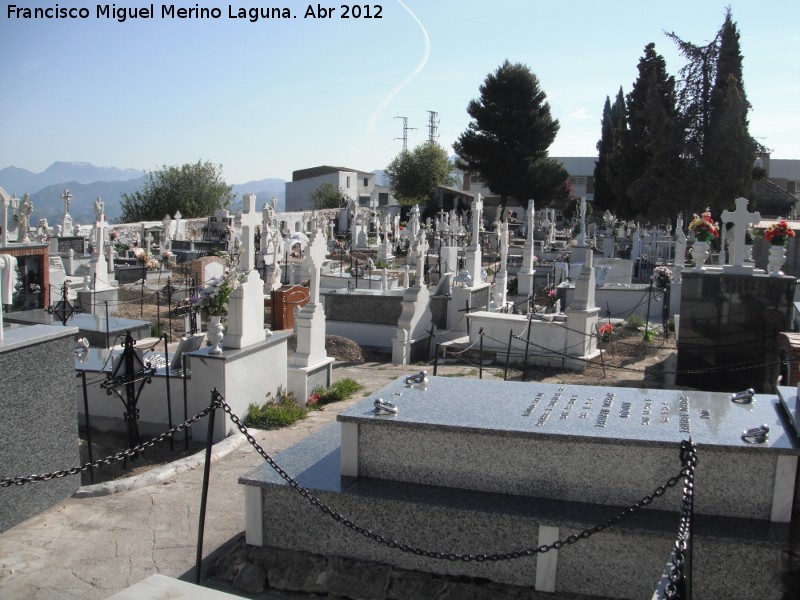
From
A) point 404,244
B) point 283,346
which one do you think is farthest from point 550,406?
point 404,244

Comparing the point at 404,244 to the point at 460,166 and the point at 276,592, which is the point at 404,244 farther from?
the point at 276,592

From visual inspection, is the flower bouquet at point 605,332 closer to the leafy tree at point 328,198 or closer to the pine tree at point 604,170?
the pine tree at point 604,170

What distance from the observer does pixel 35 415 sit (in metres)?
5.55

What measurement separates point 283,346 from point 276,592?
5025mm

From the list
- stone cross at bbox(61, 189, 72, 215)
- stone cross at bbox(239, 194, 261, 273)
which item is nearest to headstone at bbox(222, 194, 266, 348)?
stone cross at bbox(239, 194, 261, 273)

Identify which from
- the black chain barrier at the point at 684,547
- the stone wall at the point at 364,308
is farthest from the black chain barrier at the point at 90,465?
the stone wall at the point at 364,308

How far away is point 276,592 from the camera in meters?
4.61

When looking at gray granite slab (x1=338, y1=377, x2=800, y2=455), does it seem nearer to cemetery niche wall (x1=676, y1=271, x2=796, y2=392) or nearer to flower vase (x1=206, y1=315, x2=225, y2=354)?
flower vase (x1=206, y1=315, x2=225, y2=354)

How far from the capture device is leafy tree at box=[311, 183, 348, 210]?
61.0 m

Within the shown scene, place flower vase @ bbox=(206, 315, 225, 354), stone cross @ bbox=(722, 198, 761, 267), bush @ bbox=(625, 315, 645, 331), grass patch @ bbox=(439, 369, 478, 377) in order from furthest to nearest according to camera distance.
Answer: bush @ bbox=(625, 315, 645, 331) → grass patch @ bbox=(439, 369, 478, 377) → stone cross @ bbox=(722, 198, 761, 267) → flower vase @ bbox=(206, 315, 225, 354)

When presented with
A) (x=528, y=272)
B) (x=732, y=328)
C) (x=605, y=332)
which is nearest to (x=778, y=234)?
(x=732, y=328)

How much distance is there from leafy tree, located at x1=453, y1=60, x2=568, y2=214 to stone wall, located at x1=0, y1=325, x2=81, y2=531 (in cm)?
4774

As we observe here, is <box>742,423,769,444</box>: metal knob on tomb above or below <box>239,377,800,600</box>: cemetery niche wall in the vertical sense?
above

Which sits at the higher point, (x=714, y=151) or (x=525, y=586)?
(x=714, y=151)
